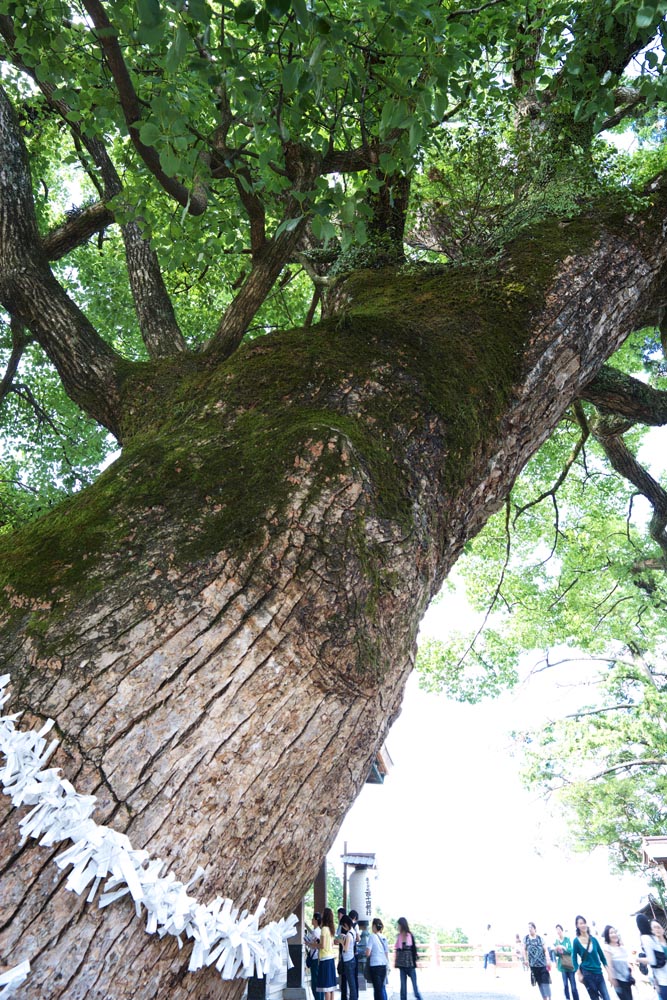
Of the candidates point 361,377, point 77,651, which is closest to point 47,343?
point 361,377

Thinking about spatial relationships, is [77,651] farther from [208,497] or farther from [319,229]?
[319,229]

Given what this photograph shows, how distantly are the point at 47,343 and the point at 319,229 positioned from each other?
1906 mm

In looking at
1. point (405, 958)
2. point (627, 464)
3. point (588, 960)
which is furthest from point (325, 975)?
point (627, 464)

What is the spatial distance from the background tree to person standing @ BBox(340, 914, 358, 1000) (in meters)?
8.15

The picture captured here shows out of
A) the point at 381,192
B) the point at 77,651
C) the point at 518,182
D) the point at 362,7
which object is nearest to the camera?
the point at 77,651

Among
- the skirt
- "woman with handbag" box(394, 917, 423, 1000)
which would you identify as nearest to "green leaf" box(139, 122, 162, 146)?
the skirt

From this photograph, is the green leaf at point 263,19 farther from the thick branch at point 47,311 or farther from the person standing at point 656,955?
the person standing at point 656,955

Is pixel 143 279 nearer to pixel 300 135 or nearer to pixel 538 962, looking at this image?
pixel 300 135

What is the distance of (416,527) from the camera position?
2.38 m

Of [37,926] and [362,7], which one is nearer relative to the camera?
[37,926]

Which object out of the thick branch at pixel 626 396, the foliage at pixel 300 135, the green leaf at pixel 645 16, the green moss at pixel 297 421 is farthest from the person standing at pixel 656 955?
the green leaf at pixel 645 16

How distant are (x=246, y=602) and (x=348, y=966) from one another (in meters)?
9.29

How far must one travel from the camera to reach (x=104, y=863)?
1.41 m

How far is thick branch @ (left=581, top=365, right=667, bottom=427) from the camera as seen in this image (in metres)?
5.62
